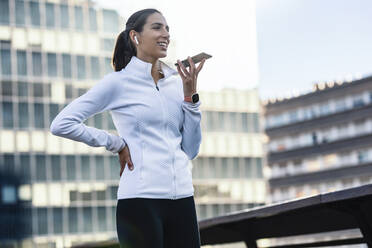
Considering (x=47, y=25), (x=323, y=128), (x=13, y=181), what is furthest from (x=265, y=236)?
(x=323, y=128)

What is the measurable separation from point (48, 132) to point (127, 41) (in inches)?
2379

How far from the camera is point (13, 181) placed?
60812 mm

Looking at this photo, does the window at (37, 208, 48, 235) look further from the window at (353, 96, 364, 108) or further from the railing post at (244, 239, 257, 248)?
the railing post at (244, 239, 257, 248)

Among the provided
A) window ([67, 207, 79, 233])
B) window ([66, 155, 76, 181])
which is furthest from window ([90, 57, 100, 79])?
window ([67, 207, 79, 233])

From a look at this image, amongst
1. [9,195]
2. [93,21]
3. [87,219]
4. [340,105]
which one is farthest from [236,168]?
[340,105]

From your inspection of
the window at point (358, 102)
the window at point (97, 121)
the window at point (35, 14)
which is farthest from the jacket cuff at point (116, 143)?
the window at point (358, 102)

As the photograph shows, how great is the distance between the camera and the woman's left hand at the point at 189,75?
3340 mm

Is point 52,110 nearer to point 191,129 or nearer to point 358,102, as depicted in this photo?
point 358,102

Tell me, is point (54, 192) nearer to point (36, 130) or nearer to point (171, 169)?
point (36, 130)

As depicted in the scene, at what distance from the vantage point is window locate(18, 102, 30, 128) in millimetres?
61719

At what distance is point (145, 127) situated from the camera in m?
3.36

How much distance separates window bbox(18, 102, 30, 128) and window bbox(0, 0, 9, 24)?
6.23 metres

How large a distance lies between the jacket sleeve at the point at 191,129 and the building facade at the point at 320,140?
82.7 meters

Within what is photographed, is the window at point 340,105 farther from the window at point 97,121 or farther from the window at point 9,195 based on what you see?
the window at point 9,195
